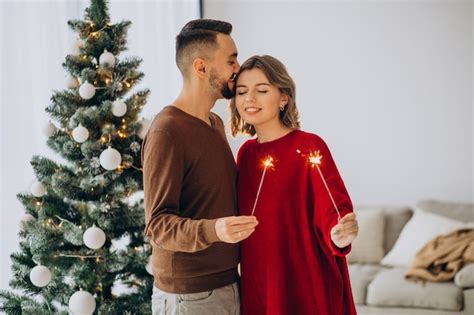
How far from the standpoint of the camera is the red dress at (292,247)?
7.13 feet

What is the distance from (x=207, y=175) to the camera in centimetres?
213

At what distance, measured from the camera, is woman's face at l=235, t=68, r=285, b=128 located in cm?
225

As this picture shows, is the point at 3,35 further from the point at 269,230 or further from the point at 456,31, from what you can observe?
the point at 456,31

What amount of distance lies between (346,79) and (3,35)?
2915mm

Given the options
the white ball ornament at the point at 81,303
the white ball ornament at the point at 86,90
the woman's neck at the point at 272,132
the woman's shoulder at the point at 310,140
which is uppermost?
the white ball ornament at the point at 86,90

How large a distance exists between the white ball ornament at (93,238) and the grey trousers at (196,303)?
15.5 inches

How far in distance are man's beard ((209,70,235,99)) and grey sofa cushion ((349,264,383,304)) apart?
2.37m

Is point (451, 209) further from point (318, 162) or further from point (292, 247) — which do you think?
point (318, 162)

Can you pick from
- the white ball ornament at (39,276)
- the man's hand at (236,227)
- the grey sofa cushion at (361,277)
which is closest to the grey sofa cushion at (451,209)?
the grey sofa cushion at (361,277)

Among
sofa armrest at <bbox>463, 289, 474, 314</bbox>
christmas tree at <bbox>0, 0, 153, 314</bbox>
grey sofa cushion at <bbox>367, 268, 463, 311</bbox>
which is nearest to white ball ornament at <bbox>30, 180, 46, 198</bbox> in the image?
christmas tree at <bbox>0, 0, 153, 314</bbox>

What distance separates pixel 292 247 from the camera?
2.19m

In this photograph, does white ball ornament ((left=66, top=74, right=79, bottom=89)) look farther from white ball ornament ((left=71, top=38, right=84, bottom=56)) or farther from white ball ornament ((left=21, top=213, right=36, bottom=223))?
white ball ornament ((left=21, top=213, right=36, bottom=223))

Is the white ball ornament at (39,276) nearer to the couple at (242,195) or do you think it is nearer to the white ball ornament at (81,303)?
the white ball ornament at (81,303)

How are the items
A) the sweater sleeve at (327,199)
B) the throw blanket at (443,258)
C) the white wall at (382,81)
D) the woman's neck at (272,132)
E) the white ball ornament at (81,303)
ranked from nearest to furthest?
the sweater sleeve at (327,199) → the woman's neck at (272,132) → the white ball ornament at (81,303) → the throw blanket at (443,258) → the white wall at (382,81)
